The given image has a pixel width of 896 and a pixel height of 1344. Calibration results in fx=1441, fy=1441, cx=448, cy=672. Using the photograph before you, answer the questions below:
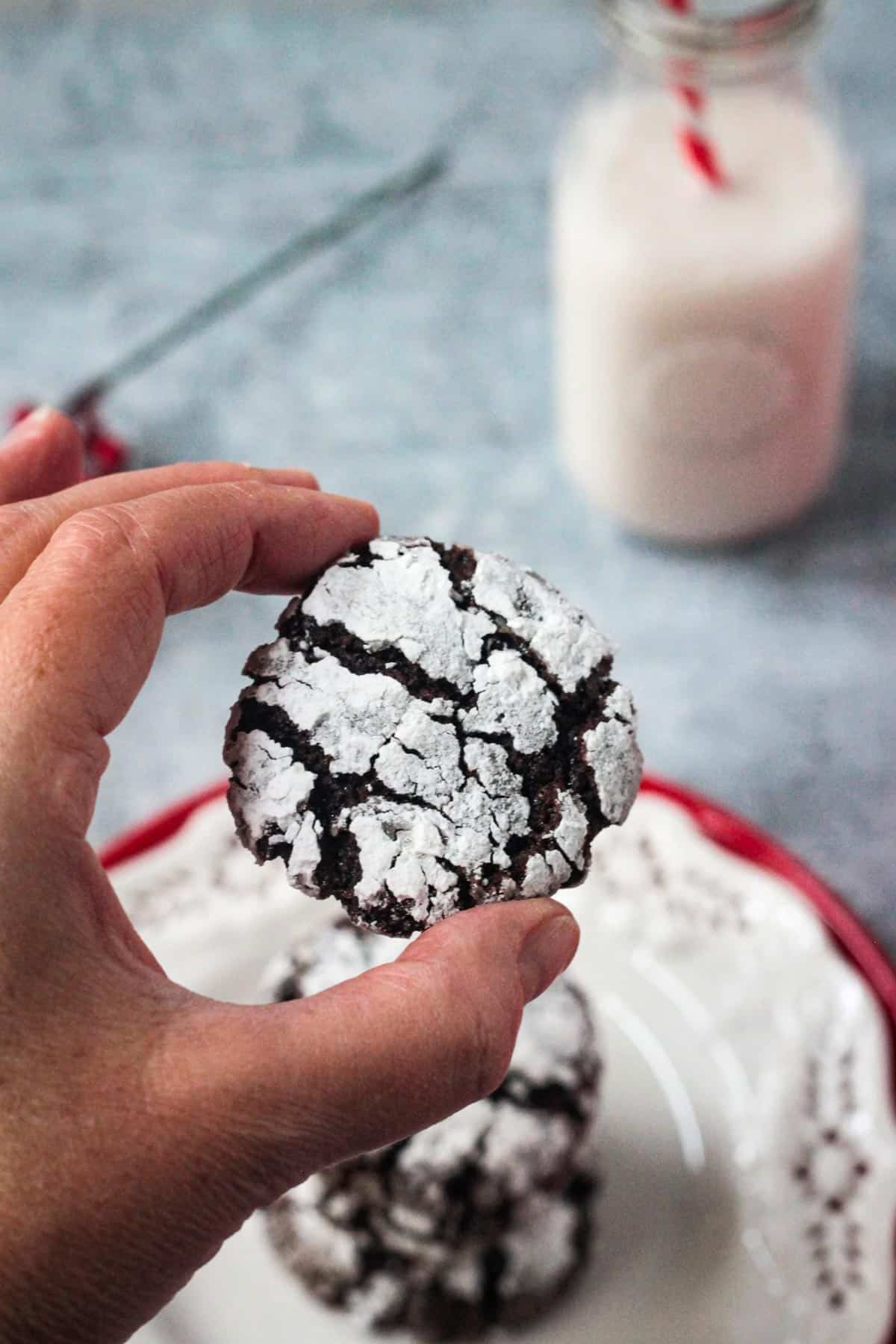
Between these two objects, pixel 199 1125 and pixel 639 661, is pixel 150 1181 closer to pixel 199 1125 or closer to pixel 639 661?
pixel 199 1125

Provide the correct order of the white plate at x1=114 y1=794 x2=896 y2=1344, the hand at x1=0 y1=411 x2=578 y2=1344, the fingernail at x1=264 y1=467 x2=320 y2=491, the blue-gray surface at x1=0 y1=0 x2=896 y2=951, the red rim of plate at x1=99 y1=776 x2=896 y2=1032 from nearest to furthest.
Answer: the hand at x1=0 y1=411 x2=578 y2=1344 → the fingernail at x1=264 y1=467 x2=320 y2=491 → the white plate at x1=114 y1=794 x2=896 y2=1344 → the red rim of plate at x1=99 y1=776 x2=896 y2=1032 → the blue-gray surface at x1=0 y1=0 x2=896 y2=951

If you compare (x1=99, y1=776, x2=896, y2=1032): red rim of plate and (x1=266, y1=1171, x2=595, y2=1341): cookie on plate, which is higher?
(x1=99, y1=776, x2=896, y2=1032): red rim of plate

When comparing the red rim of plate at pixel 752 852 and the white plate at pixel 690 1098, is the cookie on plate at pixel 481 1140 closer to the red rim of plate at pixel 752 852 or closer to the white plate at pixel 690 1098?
the white plate at pixel 690 1098

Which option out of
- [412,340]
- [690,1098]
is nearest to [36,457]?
[690,1098]

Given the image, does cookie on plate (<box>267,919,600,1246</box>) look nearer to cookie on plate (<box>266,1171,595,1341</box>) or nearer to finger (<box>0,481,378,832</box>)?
cookie on plate (<box>266,1171,595,1341</box>)

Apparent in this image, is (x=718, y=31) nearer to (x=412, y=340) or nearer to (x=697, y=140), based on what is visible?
(x=697, y=140)

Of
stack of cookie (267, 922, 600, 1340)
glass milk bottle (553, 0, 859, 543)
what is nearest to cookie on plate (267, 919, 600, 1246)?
stack of cookie (267, 922, 600, 1340)

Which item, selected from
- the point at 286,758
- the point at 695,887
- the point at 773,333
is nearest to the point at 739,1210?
the point at 695,887
